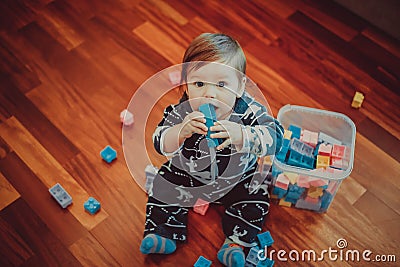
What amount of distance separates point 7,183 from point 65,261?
262mm

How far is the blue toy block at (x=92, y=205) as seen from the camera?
1.24 m

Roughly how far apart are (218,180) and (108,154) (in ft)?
1.05

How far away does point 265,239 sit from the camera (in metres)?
1.21

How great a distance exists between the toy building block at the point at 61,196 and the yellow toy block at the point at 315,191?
1.90ft

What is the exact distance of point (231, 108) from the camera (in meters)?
1.06

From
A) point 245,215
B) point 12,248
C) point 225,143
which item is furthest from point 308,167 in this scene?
point 12,248

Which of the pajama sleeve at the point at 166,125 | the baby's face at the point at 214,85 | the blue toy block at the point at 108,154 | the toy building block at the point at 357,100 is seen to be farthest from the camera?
the toy building block at the point at 357,100

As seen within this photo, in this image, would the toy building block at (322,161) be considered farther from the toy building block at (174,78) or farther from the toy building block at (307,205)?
the toy building block at (174,78)

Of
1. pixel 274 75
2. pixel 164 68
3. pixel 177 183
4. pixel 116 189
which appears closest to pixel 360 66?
pixel 274 75

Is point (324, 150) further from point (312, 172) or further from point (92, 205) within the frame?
point (92, 205)

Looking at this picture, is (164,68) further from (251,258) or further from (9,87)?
(251,258)

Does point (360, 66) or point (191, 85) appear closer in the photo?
point (191, 85)

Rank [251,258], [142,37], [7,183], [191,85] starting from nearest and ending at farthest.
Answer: [191,85] → [251,258] → [7,183] → [142,37]

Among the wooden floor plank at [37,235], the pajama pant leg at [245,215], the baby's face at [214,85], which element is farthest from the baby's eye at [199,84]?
the wooden floor plank at [37,235]
